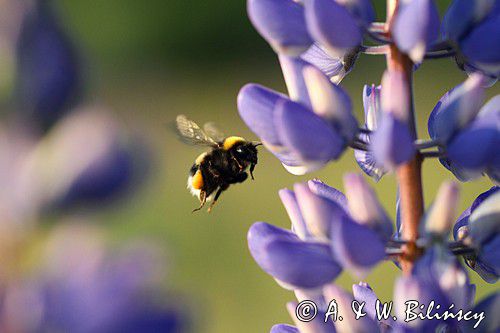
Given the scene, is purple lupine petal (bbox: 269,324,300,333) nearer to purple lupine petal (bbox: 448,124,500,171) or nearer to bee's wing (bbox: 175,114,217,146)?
purple lupine petal (bbox: 448,124,500,171)

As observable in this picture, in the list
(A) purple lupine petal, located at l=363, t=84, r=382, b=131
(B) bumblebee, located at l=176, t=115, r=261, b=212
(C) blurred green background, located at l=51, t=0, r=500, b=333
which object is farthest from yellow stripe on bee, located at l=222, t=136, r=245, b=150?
(C) blurred green background, located at l=51, t=0, r=500, b=333

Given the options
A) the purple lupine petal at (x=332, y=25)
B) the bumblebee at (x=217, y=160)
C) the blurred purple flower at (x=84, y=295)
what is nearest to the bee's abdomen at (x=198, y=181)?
the bumblebee at (x=217, y=160)

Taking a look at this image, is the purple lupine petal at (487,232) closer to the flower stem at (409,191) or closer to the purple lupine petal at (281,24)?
the flower stem at (409,191)

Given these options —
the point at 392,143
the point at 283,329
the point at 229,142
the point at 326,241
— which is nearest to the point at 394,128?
the point at 392,143

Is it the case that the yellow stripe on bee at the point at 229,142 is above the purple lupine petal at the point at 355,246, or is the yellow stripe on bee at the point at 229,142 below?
below

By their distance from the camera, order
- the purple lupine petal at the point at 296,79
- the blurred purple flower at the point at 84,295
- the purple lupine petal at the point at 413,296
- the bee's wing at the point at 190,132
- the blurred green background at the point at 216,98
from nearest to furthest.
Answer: the blurred purple flower at the point at 84,295, the purple lupine petal at the point at 413,296, the purple lupine petal at the point at 296,79, the bee's wing at the point at 190,132, the blurred green background at the point at 216,98

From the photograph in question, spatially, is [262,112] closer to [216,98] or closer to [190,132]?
[190,132]
